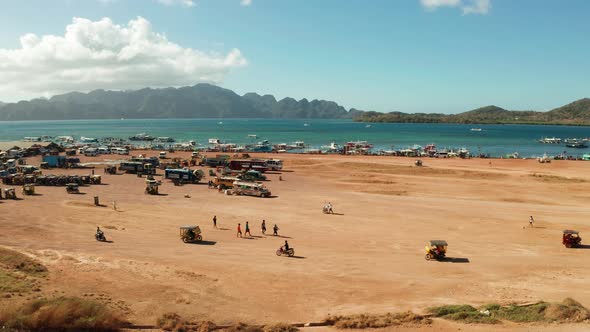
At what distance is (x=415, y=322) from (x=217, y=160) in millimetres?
67090

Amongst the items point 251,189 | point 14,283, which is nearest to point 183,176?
point 251,189

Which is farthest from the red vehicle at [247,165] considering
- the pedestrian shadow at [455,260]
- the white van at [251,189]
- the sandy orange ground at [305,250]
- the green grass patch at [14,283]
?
the green grass patch at [14,283]

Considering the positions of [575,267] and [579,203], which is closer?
[575,267]

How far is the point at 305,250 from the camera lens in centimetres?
3241

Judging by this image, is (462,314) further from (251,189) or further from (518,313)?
(251,189)

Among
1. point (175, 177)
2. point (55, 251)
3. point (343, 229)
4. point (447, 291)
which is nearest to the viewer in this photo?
point (447, 291)

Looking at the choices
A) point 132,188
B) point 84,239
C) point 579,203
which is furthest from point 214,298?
point 579,203

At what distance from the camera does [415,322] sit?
20453 millimetres

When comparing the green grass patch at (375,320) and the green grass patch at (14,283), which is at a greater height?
the green grass patch at (14,283)

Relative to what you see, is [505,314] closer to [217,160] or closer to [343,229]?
[343,229]

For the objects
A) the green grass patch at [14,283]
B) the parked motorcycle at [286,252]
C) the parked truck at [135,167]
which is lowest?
the parked motorcycle at [286,252]

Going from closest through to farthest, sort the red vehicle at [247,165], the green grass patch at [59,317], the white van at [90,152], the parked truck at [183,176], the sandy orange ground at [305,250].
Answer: the green grass patch at [59,317], the sandy orange ground at [305,250], the parked truck at [183,176], the red vehicle at [247,165], the white van at [90,152]

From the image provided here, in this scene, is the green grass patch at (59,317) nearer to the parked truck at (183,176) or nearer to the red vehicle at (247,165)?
the parked truck at (183,176)

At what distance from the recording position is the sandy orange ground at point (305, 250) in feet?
76.0
